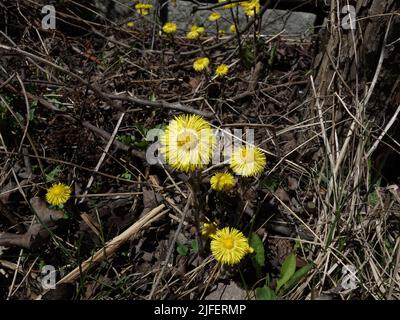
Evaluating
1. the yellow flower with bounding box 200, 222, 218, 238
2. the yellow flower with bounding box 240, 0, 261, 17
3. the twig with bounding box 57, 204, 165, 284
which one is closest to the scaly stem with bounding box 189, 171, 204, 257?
the yellow flower with bounding box 200, 222, 218, 238

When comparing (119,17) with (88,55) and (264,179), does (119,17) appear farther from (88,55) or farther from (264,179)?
(264,179)

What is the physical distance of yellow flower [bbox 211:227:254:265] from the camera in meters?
1.32

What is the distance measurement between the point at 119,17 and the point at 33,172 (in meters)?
1.44

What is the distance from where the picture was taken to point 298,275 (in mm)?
1433

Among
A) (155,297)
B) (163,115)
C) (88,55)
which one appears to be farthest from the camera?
(88,55)

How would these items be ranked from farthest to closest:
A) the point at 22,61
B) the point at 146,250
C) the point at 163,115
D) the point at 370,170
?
the point at 22,61
the point at 163,115
the point at 370,170
the point at 146,250

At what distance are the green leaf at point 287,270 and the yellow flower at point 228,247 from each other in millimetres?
201

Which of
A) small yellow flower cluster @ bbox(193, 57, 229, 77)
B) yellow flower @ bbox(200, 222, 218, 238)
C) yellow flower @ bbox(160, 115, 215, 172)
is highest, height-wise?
small yellow flower cluster @ bbox(193, 57, 229, 77)

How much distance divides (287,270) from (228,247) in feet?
0.95

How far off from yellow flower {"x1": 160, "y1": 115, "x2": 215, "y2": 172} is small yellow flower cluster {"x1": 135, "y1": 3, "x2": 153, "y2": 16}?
1.50m

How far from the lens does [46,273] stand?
1.54m

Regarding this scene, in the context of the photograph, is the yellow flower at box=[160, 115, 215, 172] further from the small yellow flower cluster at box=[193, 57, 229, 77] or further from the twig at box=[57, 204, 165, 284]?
the small yellow flower cluster at box=[193, 57, 229, 77]

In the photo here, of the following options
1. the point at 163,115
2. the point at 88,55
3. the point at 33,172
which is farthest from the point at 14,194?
the point at 88,55

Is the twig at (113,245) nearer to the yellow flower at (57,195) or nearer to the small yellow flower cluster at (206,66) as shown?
the yellow flower at (57,195)
